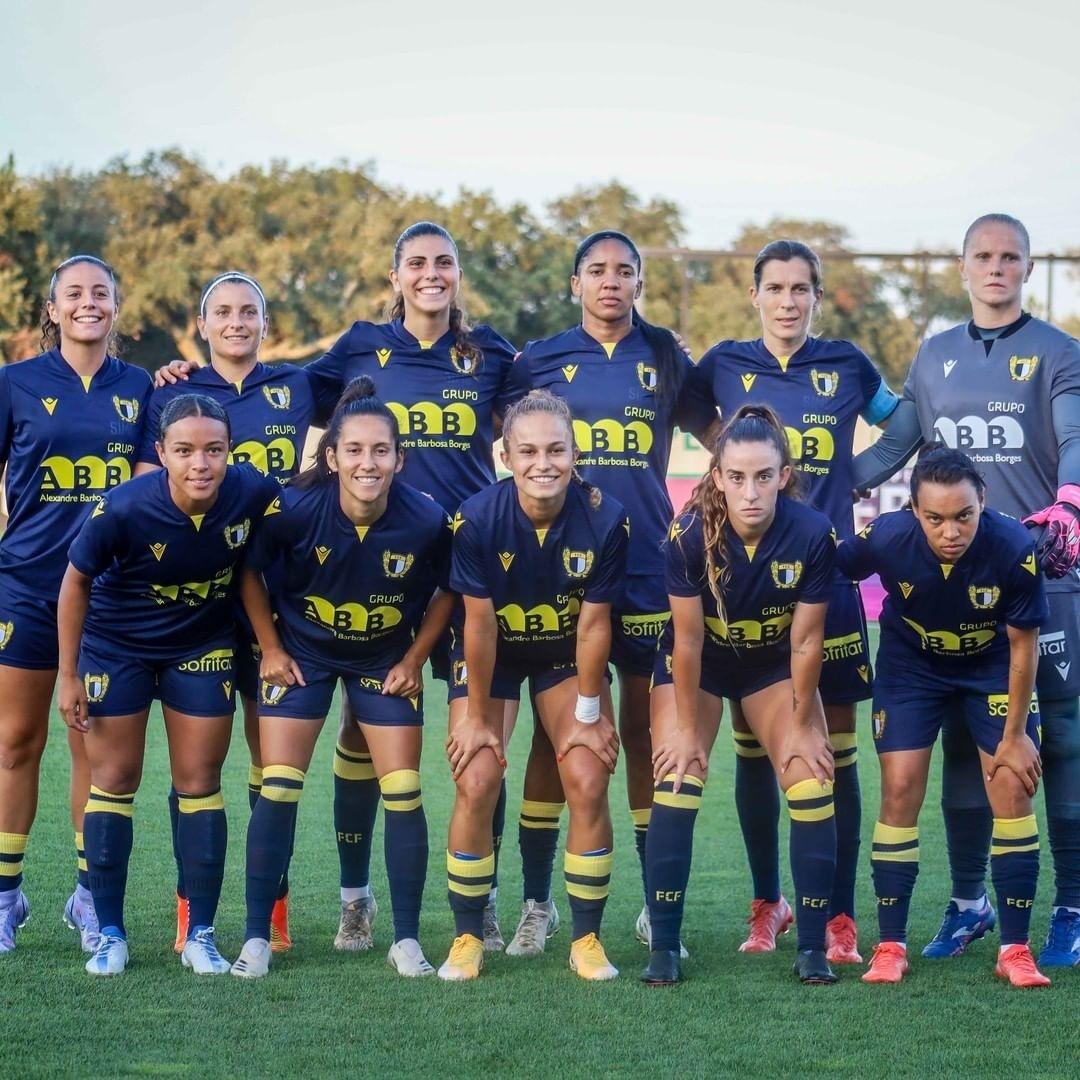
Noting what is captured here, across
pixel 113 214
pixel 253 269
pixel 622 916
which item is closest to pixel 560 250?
pixel 253 269

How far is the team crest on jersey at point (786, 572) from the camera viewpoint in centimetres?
434

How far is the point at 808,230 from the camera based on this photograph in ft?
116

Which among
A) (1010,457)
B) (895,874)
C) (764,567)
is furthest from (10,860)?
(1010,457)

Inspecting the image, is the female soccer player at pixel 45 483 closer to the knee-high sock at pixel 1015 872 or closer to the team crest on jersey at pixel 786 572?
the team crest on jersey at pixel 786 572

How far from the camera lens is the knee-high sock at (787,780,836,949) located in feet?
14.1

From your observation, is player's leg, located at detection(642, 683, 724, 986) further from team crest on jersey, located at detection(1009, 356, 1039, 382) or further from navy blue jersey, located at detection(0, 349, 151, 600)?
navy blue jersey, located at detection(0, 349, 151, 600)

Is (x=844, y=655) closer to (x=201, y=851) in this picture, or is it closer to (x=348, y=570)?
(x=348, y=570)

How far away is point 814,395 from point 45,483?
2.49 meters

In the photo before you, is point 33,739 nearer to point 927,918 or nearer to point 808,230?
point 927,918

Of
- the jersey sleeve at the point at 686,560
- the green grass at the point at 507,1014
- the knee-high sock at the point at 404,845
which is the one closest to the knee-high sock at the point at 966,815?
the green grass at the point at 507,1014

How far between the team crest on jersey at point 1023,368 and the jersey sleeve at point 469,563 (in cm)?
182

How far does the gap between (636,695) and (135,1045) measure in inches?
76.8

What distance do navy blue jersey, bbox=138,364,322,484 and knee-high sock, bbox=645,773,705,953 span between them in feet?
5.28

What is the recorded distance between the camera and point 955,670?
4500mm
